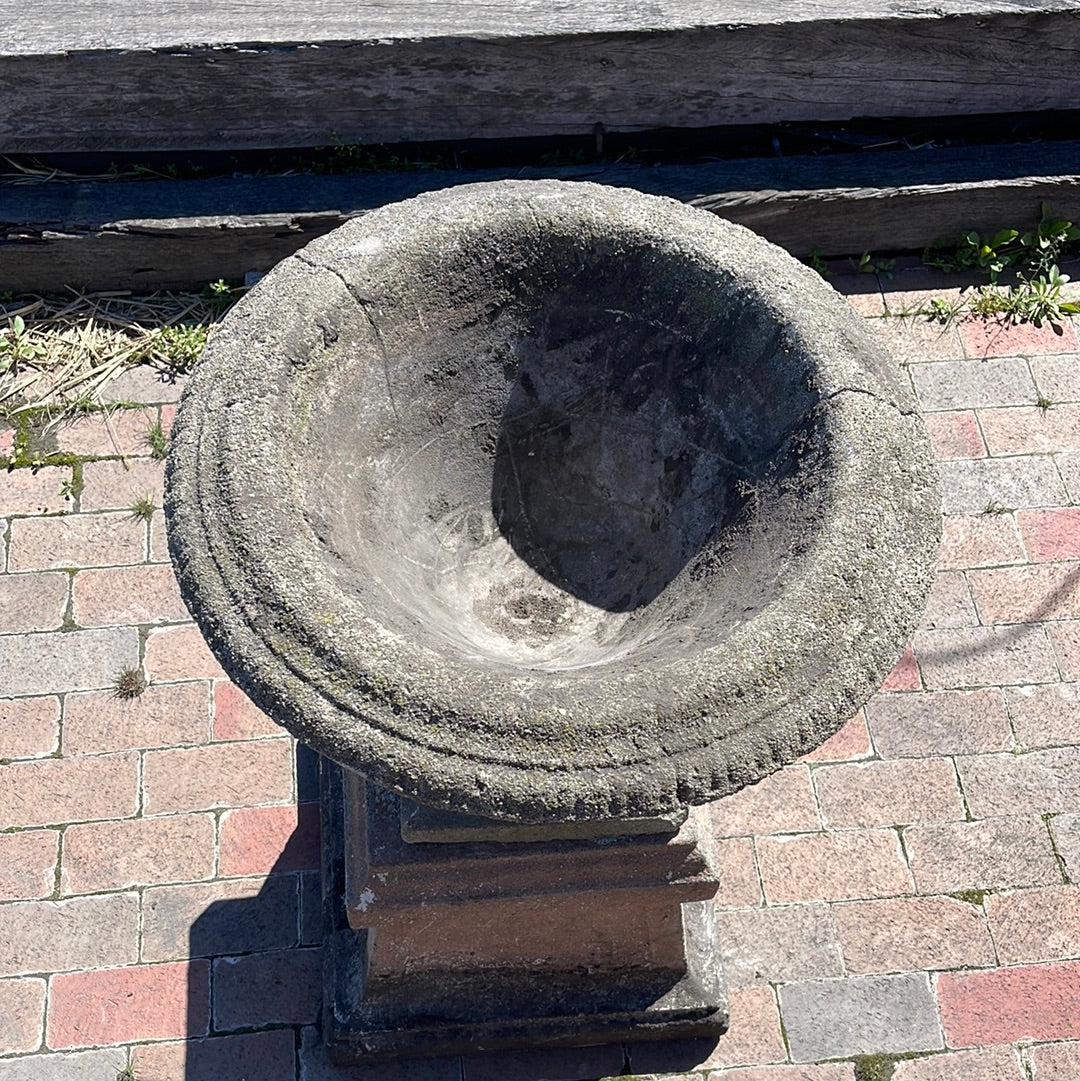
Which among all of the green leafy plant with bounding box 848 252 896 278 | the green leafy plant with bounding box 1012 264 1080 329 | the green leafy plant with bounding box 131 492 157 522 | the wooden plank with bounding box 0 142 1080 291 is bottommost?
the green leafy plant with bounding box 131 492 157 522

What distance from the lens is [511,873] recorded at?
10.0ft

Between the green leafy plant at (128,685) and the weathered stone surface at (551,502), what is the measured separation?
1.70 m

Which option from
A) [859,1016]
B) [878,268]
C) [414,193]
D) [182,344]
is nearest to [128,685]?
[182,344]

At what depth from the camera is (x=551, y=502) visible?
2939mm

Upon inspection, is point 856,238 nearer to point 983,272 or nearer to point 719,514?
point 983,272

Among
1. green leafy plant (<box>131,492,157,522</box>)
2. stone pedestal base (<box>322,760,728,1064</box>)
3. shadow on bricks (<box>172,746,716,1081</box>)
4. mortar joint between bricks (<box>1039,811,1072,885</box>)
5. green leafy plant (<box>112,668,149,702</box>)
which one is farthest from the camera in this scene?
green leafy plant (<box>131,492,157,522</box>)

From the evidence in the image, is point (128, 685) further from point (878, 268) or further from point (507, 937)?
point (878, 268)

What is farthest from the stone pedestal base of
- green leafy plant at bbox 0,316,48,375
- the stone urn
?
green leafy plant at bbox 0,316,48,375

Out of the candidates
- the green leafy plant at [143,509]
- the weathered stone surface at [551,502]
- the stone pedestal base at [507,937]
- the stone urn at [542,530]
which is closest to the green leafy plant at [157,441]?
the green leafy plant at [143,509]

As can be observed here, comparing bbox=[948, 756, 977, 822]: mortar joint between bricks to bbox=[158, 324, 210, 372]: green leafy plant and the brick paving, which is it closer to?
the brick paving

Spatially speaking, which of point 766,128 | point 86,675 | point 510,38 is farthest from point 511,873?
point 766,128

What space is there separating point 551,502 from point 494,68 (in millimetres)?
2432

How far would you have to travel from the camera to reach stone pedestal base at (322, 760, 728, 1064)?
299cm

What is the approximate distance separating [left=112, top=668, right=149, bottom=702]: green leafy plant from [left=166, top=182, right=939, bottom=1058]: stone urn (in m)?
1.19
